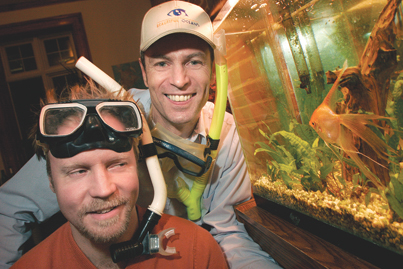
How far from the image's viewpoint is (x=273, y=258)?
3.85 feet

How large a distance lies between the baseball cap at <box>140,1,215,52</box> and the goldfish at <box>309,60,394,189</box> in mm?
757

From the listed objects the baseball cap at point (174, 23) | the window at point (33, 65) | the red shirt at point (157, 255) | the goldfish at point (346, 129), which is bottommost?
the red shirt at point (157, 255)

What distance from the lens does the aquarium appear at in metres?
0.68

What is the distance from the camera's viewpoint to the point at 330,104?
0.82 metres

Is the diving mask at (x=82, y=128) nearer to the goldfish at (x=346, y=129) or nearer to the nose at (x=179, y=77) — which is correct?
the nose at (x=179, y=77)

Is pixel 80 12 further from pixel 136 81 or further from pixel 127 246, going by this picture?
pixel 127 246

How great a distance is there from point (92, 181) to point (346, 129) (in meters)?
0.92

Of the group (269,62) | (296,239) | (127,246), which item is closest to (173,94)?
(269,62)

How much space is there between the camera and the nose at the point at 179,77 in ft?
4.15

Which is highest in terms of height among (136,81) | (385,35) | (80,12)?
(80,12)

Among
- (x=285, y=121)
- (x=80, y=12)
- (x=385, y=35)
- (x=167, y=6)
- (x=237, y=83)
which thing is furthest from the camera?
(x=80, y=12)

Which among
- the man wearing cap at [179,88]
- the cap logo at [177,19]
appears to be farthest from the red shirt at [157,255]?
the cap logo at [177,19]

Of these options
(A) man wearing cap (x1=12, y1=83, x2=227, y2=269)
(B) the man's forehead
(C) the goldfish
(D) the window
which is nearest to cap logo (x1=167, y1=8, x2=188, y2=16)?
(B) the man's forehead

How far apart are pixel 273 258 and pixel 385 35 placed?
1.08 meters
